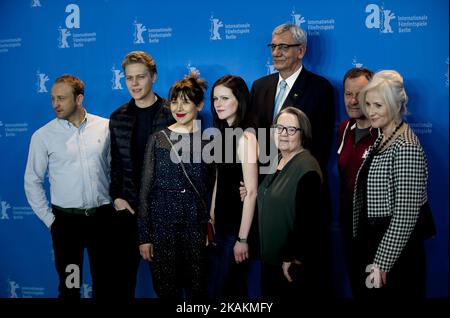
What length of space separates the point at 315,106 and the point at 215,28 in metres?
0.98

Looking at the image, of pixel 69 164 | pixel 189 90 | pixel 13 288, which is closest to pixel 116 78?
pixel 69 164

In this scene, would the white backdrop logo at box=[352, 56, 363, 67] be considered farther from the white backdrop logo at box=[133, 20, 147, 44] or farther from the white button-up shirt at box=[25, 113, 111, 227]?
the white button-up shirt at box=[25, 113, 111, 227]

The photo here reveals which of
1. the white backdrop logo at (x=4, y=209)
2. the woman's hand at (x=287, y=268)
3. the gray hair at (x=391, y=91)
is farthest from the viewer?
the white backdrop logo at (x=4, y=209)

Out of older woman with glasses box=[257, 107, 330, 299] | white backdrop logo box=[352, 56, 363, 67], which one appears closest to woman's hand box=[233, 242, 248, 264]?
older woman with glasses box=[257, 107, 330, 299]

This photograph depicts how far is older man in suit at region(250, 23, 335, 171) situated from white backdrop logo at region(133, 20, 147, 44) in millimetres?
1021

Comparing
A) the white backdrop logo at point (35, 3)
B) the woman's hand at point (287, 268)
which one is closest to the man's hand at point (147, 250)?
the woman's hand at point (287, 268)

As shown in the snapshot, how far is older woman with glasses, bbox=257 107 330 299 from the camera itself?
116 inches

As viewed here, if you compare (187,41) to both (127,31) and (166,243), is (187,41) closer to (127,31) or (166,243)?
(127,31)

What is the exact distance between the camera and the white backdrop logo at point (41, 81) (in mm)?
4039

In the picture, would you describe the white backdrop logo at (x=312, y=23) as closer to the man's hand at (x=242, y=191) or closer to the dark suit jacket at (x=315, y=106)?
the dark suit jacket at (x=315, y=106)

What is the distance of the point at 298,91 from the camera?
344 centimetres

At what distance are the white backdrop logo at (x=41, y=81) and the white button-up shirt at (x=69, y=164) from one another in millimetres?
505

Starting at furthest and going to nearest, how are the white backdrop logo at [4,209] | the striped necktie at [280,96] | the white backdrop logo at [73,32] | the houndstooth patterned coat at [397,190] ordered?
1. the white backdrop logo at [4,209]
2. the white backdrop logo at [73,32]
3. the striped necktie at [280,96]
4. the houndstooth patterned coat at [397,190]

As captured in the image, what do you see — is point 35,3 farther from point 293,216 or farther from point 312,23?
point 293,216
